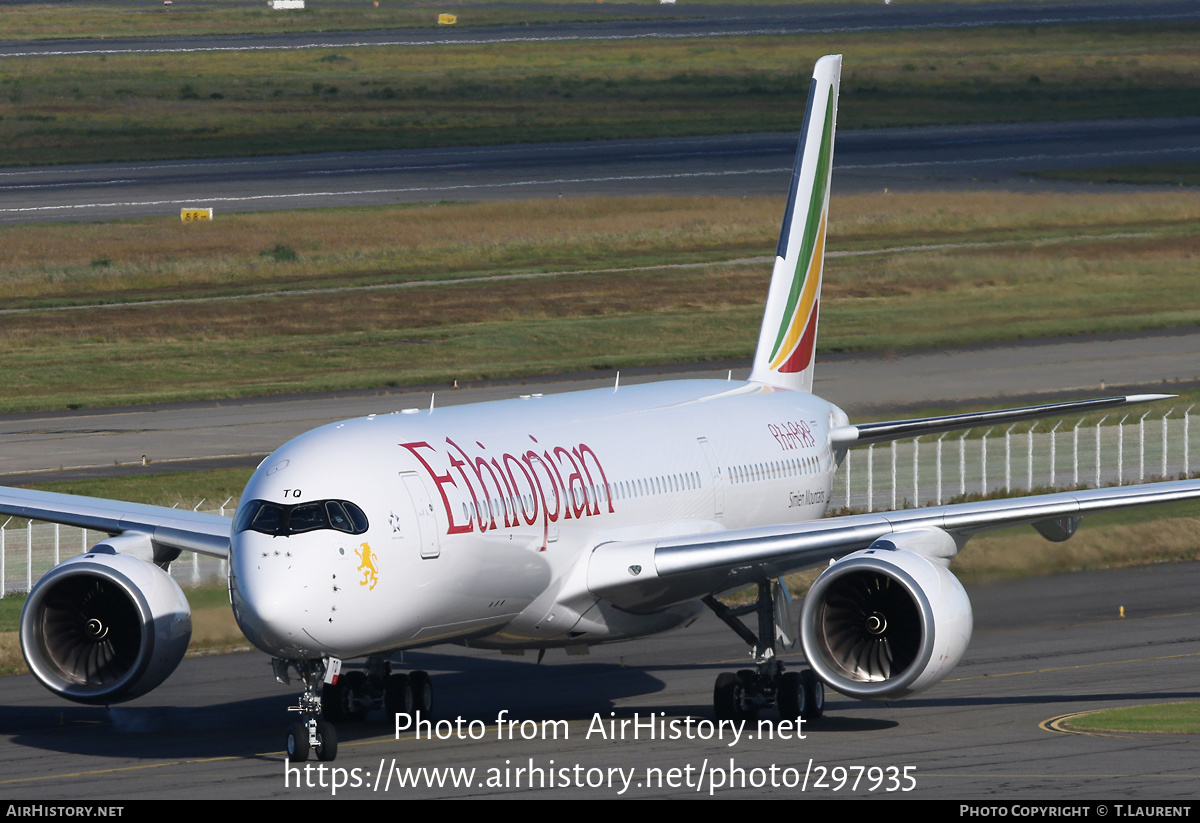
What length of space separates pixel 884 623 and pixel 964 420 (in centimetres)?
830

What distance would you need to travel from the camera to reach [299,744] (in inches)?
1107

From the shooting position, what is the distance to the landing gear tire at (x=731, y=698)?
107ft

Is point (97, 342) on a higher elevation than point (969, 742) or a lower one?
higher

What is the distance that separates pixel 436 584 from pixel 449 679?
11191 millimetres

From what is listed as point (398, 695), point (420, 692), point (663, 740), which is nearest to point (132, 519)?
point (398, 695)

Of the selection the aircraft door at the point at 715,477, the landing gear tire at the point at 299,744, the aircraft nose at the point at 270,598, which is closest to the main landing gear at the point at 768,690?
the aircraft door at the point at 715,477

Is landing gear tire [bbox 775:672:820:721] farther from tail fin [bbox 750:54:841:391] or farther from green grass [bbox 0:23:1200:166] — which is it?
green grass [bbox 0:23:1200:166]

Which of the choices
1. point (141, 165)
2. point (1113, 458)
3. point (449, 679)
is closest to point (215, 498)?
point (449, 679)

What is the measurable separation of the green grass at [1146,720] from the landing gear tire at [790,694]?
4.38 m

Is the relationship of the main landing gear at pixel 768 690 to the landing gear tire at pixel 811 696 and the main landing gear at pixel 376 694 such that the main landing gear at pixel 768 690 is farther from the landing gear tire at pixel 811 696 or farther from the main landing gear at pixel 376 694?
the main landing gear at pixel 376 694

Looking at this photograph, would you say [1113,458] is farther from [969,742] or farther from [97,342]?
[97,342]

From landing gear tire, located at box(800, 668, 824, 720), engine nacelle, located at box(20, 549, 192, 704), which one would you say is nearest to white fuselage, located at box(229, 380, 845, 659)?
landing gear tire, located at box(800, 668, 824, 720)

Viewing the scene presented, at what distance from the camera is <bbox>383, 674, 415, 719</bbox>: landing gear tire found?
33312 millimetres
